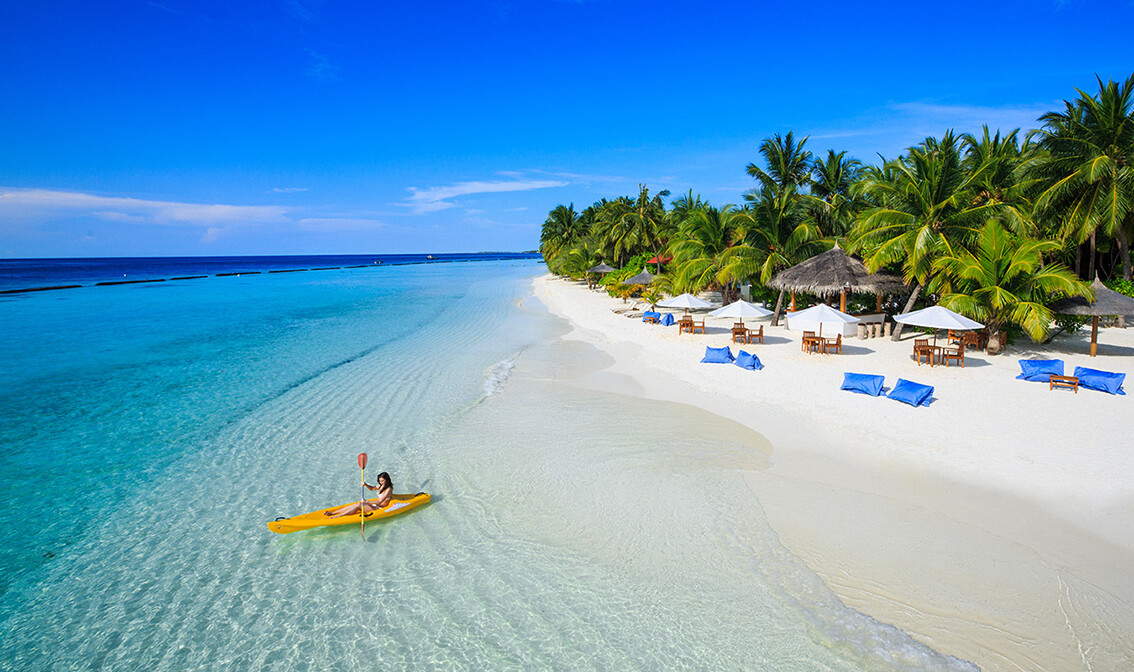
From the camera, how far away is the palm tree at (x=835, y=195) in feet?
68.6

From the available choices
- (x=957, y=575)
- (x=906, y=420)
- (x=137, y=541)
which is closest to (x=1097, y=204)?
(x=906, y=420)

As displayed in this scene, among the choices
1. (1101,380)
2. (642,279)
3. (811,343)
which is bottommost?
(1101,380)

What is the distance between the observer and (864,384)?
1010 centimetres

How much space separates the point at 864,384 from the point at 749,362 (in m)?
3.06

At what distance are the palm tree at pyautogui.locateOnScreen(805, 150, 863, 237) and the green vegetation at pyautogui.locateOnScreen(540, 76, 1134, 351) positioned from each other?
0.08m

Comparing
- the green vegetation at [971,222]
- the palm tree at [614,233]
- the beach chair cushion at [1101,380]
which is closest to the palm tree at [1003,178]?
the green vegetation at [971,222]

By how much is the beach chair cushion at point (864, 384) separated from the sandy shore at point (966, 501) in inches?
5.9

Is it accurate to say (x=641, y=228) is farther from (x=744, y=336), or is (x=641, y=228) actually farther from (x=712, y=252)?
(x=744, y=336)

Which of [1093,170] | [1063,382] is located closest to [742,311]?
[1063,382]

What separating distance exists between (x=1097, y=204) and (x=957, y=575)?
18.4 metres

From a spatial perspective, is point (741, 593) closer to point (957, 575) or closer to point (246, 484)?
point (957, 575)

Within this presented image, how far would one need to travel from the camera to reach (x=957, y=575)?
5.09 m

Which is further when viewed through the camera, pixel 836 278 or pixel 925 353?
pixel 836 278

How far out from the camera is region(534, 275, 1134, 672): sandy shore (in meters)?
4.50
